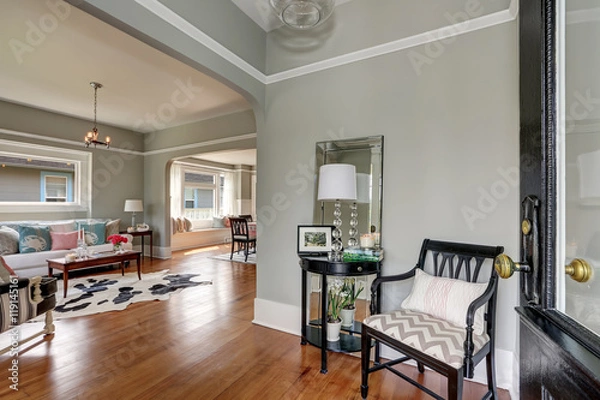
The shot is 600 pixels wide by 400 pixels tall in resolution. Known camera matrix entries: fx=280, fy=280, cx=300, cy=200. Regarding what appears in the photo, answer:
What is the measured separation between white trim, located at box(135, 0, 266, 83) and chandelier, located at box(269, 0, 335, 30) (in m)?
0.57

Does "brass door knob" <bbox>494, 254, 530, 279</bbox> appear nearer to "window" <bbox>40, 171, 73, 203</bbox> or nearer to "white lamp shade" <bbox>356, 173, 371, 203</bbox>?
"white lamp shade" <bbox>356, 173, 371, 203</bbox>

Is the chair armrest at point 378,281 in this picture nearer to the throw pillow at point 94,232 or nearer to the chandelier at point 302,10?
the chandelier at point 302,10

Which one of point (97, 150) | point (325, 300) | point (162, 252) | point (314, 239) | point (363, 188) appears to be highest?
point (97, 150)

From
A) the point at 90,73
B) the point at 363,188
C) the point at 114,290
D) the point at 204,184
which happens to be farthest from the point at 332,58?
the point at 204,184

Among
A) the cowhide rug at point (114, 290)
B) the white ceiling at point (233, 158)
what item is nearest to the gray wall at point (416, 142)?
the cowhide rug at point (114, 290)

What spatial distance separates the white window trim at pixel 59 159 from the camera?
4.73 m

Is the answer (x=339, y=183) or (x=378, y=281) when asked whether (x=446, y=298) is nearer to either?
(x=378, y=281)

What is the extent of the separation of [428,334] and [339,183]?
1129mm

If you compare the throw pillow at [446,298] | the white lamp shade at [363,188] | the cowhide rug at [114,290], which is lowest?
the cowhide rug at [114,290]

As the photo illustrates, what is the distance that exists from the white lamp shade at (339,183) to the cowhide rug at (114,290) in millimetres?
2796

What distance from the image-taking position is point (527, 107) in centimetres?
79

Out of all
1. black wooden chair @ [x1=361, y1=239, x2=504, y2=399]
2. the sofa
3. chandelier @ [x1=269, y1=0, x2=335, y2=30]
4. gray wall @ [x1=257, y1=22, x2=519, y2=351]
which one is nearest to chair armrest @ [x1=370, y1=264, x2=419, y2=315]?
black wooden chair @ [x1=361, y1=239, x2=504, y2=399]

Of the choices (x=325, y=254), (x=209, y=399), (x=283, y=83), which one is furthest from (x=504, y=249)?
(x=283, y=83)

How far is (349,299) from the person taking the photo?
2.42 metres
